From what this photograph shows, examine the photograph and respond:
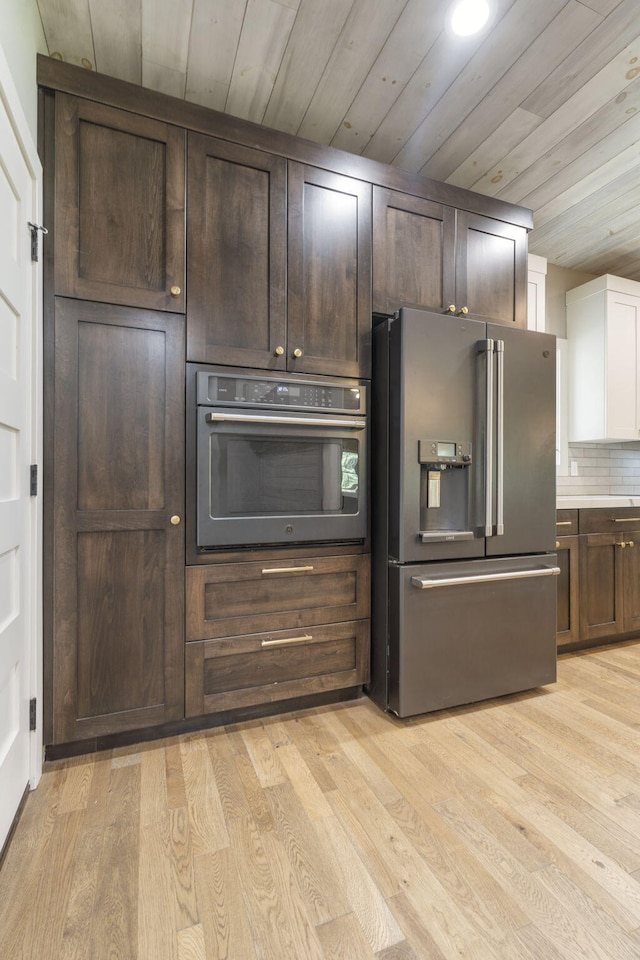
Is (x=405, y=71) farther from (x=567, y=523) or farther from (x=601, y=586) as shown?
(x=601, y=586)

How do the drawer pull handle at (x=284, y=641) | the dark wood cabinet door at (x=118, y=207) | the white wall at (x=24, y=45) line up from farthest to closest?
1. the drawer pull handle at (x=284, y=641)
2. the dark wood cabinet door at (x=118, y=207)
3. the white wall at (x=24, y=45)

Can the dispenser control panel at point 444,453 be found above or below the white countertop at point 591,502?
above

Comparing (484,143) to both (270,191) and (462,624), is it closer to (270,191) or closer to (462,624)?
(270,191)

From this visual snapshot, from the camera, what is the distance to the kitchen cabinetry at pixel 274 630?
5.88 ft

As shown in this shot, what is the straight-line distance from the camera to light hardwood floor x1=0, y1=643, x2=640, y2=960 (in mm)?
1018

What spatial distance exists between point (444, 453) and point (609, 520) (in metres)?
1.54

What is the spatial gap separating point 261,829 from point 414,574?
1.05m

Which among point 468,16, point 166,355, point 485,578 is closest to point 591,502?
point 485,578

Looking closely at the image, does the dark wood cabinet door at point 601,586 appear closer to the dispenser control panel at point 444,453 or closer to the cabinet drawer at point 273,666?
the dispenser control panel at point 444,453

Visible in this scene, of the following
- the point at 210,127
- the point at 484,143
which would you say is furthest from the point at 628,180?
the point at 210,127

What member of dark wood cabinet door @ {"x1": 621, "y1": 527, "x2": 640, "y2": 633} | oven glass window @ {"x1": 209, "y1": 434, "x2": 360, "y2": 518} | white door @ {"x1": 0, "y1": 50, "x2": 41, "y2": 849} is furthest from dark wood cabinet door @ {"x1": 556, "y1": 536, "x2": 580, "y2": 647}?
white door @ {"x1": 0, "y1": 50, "x2": 41, "y2": 849}

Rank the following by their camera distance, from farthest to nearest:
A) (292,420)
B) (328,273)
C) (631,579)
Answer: (631,579) < (328,273) < (292,420)

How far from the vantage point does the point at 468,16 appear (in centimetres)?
158

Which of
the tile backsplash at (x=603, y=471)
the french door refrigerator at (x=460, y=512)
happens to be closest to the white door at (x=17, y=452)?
the french door refrigerator at (x=460, y=512)
